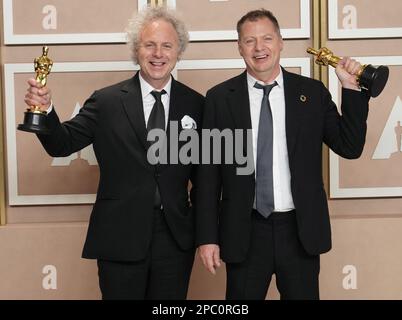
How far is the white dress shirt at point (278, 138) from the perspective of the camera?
5.93 ft

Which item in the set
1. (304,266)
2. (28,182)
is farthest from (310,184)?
(28,182)

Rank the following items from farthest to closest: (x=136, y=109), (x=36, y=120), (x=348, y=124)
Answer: (x=136, y=109) < (x=348, y=124) < (x=36, y=120)

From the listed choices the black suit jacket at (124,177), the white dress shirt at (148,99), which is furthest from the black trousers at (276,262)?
the white dress shirt at (148,99)

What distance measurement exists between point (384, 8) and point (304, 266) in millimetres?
1411

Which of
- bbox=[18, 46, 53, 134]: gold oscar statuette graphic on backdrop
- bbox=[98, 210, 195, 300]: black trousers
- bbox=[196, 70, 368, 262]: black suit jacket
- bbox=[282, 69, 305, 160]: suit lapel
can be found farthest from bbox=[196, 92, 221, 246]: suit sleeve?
bbox=[18, 46, 53, 134]: gold oscar statuette graphic on backdrop

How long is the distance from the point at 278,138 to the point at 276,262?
0.38 m

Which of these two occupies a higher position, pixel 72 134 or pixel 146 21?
pixel 146 21

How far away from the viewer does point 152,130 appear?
192 cm

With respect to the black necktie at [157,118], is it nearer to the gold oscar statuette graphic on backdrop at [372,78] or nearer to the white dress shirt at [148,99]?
the white dress shirt at [148,99]

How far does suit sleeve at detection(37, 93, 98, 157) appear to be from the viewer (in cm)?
183

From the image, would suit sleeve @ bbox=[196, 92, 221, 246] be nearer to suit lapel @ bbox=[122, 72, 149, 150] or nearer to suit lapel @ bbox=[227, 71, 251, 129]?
suit lapel @ bbox=[227, 71, 251, 129]

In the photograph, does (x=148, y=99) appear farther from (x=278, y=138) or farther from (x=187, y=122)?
(x=278, y=138)

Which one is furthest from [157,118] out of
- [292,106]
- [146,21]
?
[292,106]

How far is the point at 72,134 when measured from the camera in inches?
75.1
